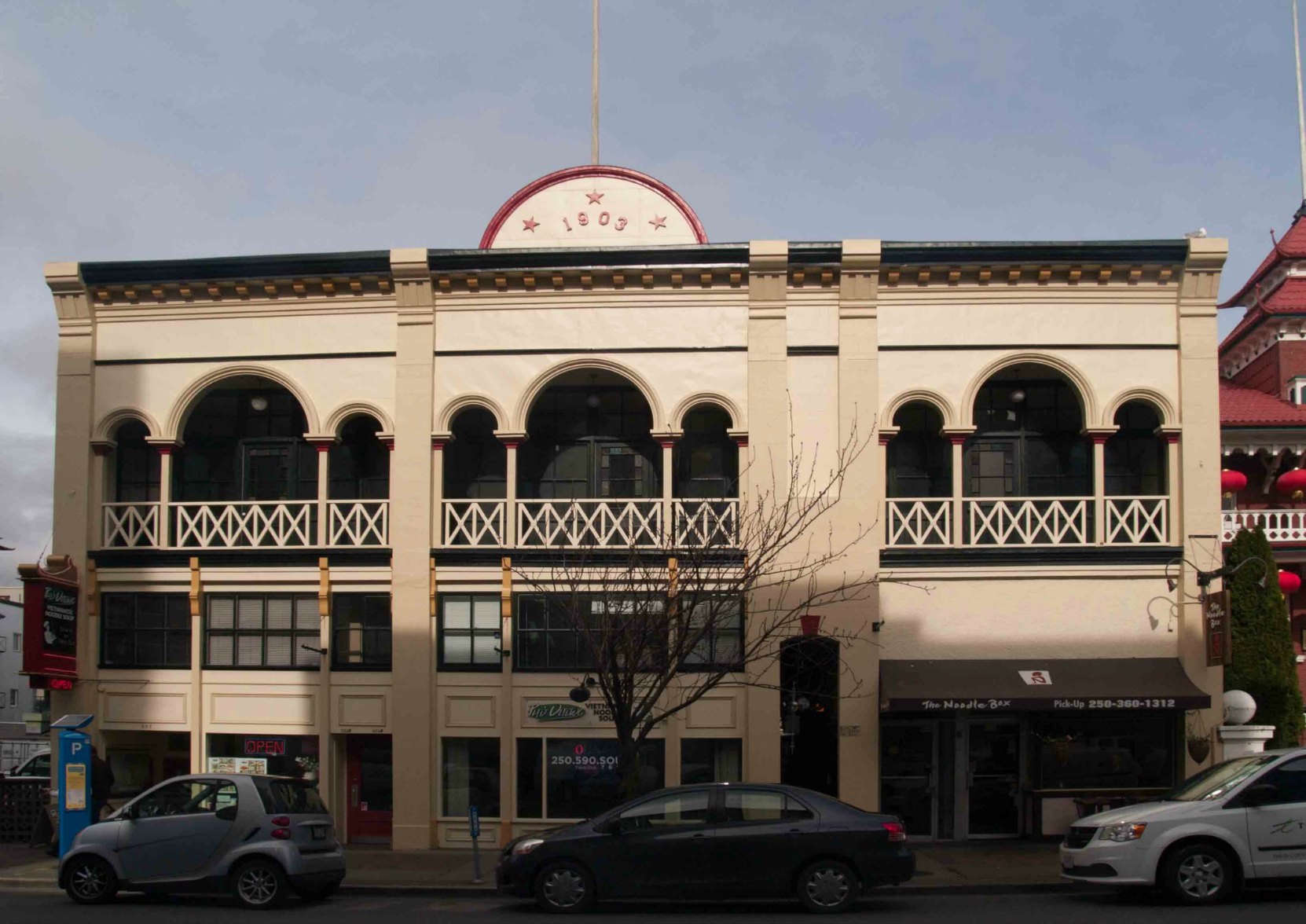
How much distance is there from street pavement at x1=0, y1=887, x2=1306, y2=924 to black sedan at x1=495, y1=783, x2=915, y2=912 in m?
0.29

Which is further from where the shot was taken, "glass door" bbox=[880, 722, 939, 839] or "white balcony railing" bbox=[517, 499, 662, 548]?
"glass door" bbox=[880, 722, 939, 839]

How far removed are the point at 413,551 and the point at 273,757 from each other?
4049 millimetres

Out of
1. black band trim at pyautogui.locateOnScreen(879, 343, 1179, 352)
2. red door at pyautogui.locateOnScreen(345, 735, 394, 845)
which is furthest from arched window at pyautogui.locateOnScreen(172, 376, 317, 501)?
black band trim at pyautogui.locateOnScreen(879, 343, 1179, 352)

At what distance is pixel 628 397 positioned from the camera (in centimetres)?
2288

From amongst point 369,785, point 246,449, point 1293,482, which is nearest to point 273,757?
point 369,785

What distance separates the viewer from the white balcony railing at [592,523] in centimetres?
2116

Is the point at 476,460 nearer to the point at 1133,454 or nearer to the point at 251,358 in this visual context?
the point at 251,358

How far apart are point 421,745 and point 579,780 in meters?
2.54

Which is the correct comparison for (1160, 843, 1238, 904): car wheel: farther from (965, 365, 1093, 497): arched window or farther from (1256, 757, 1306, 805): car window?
(965, 365, 1093, 497): arched window

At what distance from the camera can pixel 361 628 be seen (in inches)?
859

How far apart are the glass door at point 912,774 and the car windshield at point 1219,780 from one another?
6.18 metres

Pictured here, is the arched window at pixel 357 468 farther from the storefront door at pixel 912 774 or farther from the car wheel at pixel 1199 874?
the car wheel at pixel 1199 874

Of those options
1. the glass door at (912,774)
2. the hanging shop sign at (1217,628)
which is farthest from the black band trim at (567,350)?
the hanging shop sign at (1217,628)

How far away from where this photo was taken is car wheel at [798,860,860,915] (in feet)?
47.6
